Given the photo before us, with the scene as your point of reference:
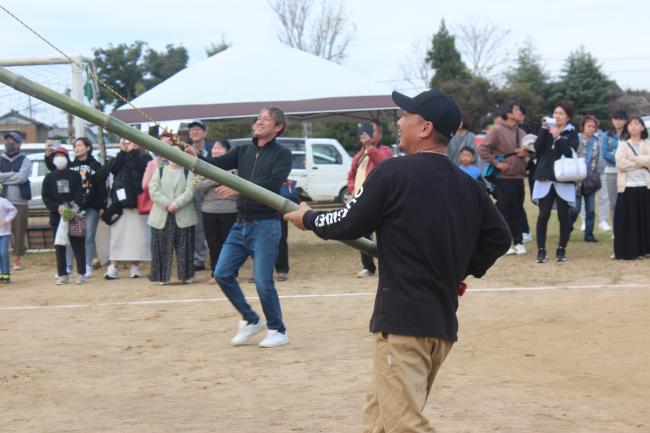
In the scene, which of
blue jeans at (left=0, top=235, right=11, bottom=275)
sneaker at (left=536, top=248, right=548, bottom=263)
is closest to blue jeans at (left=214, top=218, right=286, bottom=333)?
sneaker at (left=536, top=248, right=548, bottom=263)

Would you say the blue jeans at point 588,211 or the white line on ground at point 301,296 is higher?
the blue jeans at point 588,211

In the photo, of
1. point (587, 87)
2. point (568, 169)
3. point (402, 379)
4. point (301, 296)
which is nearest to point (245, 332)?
point (301, 296)

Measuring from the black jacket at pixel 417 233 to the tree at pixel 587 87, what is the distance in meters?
54.1

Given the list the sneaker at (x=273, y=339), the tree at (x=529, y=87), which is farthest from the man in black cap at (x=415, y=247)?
the tree at (x=529, y=87)

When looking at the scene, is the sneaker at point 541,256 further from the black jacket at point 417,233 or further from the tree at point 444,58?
the tree at point 444,58

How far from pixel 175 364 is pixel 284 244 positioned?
504 centimetres

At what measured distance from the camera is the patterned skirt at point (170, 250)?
468 inches

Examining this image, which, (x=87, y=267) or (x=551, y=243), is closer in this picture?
(x=87, y=267)

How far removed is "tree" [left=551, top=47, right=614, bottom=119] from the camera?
5562cm

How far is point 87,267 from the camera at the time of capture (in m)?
12.8

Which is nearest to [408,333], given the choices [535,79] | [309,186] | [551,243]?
[551,243]

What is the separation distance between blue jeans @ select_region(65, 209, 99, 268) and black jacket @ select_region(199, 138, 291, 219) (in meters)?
5.42

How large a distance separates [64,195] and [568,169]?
6.93 meters

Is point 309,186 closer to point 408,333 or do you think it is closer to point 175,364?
point 175,364
